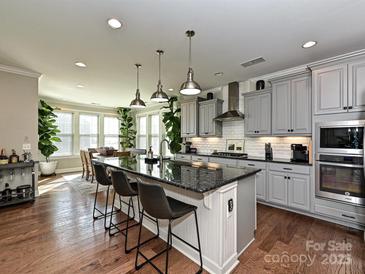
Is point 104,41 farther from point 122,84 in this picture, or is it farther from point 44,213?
point 44,213

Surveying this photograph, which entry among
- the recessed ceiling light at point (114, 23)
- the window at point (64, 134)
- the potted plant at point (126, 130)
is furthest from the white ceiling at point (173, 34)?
the potted plant at point (126, 130)

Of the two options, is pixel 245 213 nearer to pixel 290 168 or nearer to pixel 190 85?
pixel 290 168

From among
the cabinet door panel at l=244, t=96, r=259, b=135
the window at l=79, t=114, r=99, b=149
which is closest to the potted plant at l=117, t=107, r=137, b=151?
the window at l=79, t=114, r=99, b=149

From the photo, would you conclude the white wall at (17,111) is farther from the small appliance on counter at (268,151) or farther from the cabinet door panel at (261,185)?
the small appliance on counter at (268,151)

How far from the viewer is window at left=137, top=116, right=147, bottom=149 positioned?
8062 millimetres

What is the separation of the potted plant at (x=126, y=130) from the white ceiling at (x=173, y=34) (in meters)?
4.18

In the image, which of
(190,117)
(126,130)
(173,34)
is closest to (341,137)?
(173,34)

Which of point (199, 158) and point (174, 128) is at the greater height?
point (174, 128)

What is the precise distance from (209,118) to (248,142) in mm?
1212

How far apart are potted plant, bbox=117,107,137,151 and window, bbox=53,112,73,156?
6.43 ft

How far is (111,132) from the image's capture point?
8234 mm

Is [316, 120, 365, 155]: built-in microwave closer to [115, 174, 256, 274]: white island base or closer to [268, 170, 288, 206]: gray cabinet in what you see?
[268, 170, 288, 206]: gray cabinet

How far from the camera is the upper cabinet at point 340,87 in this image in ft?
8.40

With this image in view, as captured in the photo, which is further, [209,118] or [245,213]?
[209,118]
